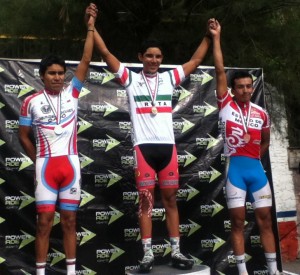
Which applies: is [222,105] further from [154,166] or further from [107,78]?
[107,78]

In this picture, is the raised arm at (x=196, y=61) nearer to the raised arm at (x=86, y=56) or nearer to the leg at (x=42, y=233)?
the raised arm at (x=86, y=56)

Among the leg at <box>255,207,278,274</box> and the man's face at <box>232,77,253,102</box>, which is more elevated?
the man's face at <box>232,77,253,102</box>

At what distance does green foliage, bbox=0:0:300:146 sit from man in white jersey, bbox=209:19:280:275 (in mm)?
1247

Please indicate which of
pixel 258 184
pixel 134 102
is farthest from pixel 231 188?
pixel 134 102

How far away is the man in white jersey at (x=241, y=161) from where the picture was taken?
5395 mm

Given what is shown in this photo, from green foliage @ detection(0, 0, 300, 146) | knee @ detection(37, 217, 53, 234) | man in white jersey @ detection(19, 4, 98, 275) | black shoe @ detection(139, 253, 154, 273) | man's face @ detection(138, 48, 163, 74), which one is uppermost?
green foliage @ detection(0, 0, 300, 146)

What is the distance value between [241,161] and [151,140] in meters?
0.88

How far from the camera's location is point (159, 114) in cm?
520

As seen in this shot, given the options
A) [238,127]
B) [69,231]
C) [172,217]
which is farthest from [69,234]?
[238,127]

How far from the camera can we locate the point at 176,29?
6.77 metres

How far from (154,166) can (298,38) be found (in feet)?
8.88

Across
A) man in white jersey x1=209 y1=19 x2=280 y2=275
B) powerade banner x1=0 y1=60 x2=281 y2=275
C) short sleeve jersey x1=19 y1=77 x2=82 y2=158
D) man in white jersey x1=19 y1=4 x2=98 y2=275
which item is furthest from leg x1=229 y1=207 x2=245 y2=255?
short sleeve jersey x1=19 y1=77 x2=82 y2=158

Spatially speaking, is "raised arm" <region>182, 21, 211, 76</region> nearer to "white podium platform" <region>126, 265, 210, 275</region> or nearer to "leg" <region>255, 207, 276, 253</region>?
"leg" <region>255, 207, 276, 253</region>

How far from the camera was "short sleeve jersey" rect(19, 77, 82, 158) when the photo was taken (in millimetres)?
4980
